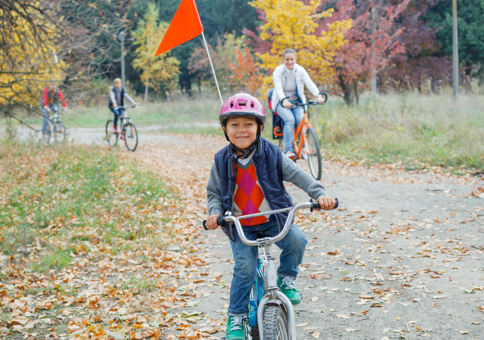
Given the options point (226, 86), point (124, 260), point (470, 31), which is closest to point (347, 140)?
point (124, 260)

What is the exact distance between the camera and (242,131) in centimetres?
331

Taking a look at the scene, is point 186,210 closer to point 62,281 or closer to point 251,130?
point 62,281

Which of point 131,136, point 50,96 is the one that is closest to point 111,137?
point 131,136

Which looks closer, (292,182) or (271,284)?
(271,284)

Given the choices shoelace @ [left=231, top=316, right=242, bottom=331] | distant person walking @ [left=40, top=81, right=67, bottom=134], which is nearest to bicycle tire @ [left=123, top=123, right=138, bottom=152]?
distant person walking @ [left=40, top=81, right=67, bottom=134]

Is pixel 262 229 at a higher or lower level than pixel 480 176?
higher

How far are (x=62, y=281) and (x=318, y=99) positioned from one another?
536cm

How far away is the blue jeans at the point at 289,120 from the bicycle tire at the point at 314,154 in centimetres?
31

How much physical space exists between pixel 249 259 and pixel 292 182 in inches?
24.0

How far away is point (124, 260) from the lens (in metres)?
6.35

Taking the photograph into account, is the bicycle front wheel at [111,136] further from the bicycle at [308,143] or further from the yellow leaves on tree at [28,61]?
the bicycle at [308,143]

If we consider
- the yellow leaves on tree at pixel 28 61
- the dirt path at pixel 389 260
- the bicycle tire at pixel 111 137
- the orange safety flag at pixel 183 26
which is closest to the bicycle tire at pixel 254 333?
the dirt path at pixel 389 260

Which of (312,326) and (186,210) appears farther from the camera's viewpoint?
(186,210)

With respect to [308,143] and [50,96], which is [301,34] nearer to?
[308,143]
